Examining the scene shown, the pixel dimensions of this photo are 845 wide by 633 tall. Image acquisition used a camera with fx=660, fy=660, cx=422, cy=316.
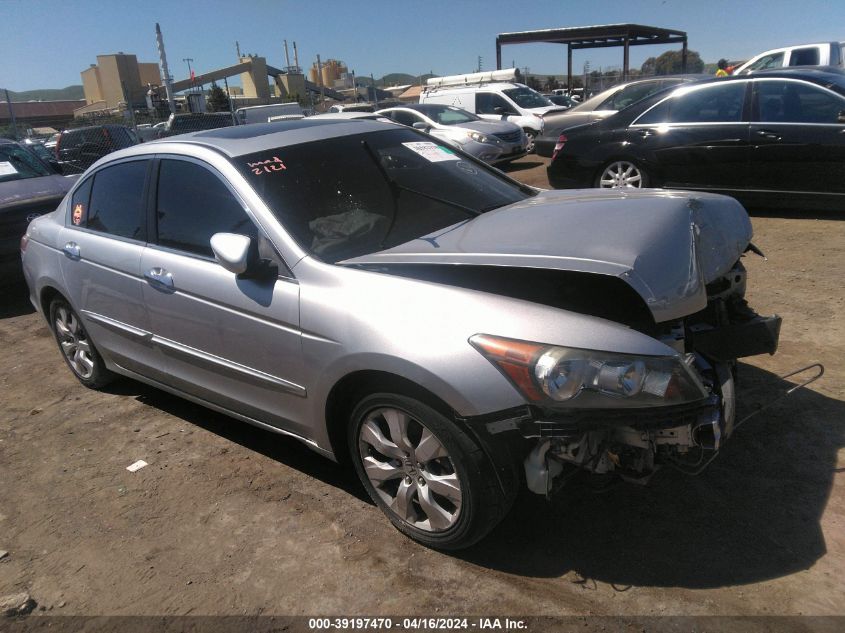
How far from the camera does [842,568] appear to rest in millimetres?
2410

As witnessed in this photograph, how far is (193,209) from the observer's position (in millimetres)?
3443

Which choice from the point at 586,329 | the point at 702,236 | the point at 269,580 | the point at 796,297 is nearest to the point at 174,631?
the point at 269,580

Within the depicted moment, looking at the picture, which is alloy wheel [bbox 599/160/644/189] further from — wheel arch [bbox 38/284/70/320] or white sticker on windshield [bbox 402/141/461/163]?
wheel arch [bbox 38/284/70/320]

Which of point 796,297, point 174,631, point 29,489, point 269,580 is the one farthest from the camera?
point 796,297

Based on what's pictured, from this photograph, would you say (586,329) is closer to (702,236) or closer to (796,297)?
(702,236)

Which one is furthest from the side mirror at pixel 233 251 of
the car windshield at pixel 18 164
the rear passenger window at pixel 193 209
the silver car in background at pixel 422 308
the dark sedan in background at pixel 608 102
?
the dark sedan in background at pixel 608 102

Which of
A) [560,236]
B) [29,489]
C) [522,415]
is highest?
[560,236]

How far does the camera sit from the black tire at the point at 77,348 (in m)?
4.50

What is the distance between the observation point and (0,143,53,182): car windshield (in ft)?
25.6

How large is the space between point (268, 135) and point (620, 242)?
201 cm

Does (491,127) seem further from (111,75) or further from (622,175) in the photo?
(111,75)

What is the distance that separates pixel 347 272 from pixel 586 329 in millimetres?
1037

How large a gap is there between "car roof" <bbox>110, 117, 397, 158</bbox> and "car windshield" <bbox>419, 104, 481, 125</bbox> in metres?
10.6

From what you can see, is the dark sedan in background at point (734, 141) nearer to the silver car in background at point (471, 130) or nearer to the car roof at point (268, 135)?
the car roof at point (268, 135)
